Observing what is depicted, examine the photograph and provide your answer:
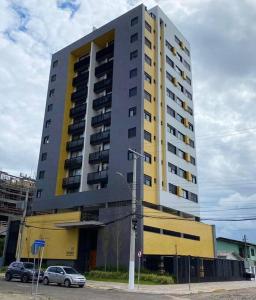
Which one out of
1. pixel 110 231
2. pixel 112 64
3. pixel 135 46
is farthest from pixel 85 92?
pixel 110 231

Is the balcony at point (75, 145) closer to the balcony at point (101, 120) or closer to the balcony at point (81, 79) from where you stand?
the balcony at point (101, 120)

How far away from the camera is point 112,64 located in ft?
207

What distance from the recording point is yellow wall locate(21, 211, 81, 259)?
50.0 meters

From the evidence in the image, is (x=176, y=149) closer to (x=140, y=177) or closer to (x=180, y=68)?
(x=140, y=177)

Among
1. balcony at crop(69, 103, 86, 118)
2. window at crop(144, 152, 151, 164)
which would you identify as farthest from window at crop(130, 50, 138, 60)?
window at crop(144, 152, 151, 164)

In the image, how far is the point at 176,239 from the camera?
51594 mm

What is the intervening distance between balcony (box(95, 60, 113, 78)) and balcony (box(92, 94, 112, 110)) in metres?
5.21

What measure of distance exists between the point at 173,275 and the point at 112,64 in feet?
125

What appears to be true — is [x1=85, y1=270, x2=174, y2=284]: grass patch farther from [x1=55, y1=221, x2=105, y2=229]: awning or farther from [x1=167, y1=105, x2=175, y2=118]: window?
[x1=167, y1=105, x2=175, y2=118]: window

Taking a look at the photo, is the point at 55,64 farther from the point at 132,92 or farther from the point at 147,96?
the point at 147,96

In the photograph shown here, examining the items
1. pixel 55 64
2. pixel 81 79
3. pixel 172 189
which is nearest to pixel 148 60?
pixel 81 79

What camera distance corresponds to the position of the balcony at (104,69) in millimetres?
63581

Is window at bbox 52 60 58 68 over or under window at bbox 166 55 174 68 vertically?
over

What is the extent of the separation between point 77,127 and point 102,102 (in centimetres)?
630
